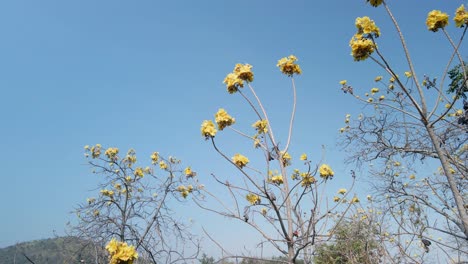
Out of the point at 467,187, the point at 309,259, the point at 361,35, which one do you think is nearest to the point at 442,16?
the point at 361,35

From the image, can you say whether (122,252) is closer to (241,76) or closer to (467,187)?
(241,76)

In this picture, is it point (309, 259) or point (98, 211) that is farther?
point (98, 211)

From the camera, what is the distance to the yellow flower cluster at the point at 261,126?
2998 mm

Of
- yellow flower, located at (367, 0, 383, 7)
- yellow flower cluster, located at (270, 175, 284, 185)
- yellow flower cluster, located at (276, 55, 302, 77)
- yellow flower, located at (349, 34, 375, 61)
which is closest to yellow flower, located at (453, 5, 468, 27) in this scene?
yellow flower, located at (367, 0, 383, 7)

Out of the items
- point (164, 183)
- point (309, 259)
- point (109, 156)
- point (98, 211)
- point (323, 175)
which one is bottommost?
point (309, 259)

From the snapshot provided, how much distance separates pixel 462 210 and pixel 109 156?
1279cm

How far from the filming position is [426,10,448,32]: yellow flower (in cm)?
283

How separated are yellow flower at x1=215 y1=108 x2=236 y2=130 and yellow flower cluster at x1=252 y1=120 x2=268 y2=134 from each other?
28 cm

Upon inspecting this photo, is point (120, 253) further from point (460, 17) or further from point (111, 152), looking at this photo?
point (111, 152)

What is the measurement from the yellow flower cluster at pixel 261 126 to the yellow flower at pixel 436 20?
67.8 inches

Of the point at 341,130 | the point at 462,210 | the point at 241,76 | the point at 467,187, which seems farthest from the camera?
the point at 341,130

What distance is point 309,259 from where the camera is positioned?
2566mm

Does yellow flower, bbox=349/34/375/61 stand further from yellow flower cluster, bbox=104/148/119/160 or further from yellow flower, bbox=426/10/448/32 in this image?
yellow flower cluster, bbox=104/148/119/160

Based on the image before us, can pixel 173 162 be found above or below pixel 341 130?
above
